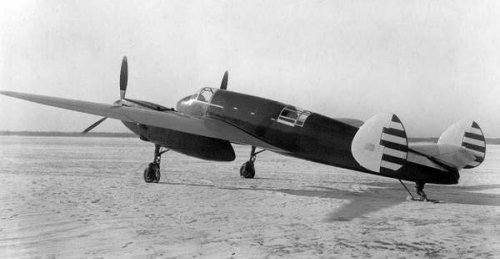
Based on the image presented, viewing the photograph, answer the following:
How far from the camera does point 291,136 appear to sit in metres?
11.2

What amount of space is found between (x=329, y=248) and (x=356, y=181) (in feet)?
29.6

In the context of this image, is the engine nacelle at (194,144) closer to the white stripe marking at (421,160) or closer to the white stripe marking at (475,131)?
the white stripe marking at (421,160)

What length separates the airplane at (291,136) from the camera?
8.59 meters

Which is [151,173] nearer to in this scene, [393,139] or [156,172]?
[156,172]

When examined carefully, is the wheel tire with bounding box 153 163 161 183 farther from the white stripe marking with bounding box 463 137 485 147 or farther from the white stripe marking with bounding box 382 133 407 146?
the white stripe marking with bounding box 463 137 485 147

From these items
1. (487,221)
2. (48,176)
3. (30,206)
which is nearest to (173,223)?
(30,206)

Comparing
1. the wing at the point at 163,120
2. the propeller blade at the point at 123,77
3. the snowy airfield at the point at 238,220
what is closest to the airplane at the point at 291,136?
the wing at the point at 163,120

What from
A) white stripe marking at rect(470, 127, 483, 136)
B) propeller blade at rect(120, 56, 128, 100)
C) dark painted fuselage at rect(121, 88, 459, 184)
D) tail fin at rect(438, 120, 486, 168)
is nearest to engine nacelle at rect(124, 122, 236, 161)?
dark painted fuselage at rect(121, 88, 459, 184)

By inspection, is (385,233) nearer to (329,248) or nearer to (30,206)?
(329,248)

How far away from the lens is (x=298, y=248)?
18.1 feet

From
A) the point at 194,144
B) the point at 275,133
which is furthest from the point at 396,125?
the point at 194,144

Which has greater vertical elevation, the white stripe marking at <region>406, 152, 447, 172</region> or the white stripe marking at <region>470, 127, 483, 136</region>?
the white stripe marking at <region>470, 127, 483, 136</region>

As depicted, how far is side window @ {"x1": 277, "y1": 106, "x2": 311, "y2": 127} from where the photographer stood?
1119cm

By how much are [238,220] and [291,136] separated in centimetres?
428
